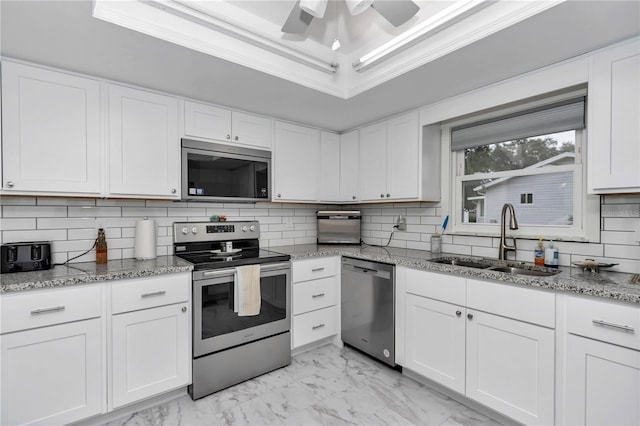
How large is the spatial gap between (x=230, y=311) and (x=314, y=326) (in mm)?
826

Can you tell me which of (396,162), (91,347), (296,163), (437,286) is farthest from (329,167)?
(91,347)

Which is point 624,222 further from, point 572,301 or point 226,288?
point 226,288

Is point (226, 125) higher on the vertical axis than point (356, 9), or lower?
lower

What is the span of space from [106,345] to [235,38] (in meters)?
1.94

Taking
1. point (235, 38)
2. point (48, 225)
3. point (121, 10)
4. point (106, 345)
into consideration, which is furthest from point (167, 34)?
point (106, 345)

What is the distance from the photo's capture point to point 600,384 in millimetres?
1472

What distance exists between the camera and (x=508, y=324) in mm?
1778

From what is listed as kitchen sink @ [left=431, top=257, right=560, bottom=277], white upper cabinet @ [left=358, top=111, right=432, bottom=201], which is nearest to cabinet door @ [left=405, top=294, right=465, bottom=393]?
kitchen sink @ [left=431, top=257, right=560, bottom=277]

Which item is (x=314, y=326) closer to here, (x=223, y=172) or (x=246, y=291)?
(x=246, y=291)

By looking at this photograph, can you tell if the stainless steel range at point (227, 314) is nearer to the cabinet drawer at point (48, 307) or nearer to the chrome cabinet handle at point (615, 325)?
the cabinet drawer at point (48, 307)

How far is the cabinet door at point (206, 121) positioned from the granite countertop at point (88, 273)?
1018 mm

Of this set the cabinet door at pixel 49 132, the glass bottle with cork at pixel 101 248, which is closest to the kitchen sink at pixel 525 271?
the glass bottle with cork at pixel 101 248

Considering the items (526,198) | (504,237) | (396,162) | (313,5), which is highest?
(313,5)

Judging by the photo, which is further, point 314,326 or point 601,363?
point 314,326
